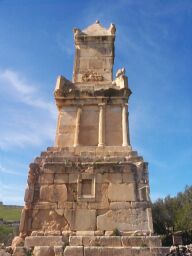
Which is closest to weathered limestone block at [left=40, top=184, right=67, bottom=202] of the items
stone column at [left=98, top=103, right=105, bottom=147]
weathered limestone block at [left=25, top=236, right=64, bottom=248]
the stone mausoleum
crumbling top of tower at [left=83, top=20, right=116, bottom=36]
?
the stone mausoleum

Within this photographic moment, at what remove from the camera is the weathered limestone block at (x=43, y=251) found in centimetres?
704

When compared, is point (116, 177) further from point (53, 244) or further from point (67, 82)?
point (67, 82)

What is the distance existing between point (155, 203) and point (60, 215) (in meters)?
39.3

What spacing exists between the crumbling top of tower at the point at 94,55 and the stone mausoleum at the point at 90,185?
2.06 feet

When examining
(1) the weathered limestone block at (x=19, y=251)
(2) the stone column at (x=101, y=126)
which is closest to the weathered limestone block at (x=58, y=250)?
(1) the weathered limestone block at (x=19, y=251)

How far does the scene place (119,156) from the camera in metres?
8.80

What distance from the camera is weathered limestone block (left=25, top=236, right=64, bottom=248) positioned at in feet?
24.1

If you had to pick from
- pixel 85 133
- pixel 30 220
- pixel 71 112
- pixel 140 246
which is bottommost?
pixel 140 246

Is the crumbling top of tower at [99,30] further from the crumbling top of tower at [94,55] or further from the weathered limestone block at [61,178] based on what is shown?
the weathered limestone block at [61,178]

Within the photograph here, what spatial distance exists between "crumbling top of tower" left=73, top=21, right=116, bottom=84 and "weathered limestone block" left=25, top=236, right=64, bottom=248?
5981 millimetres

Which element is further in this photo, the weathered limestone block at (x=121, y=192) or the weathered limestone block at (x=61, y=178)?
the weathered limestone block at (x=61, y=178)

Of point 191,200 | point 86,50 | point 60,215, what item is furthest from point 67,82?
point 191,200

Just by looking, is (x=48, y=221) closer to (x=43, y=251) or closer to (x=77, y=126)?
(x=43, y=251)

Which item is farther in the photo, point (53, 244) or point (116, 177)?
point (116, 177)
